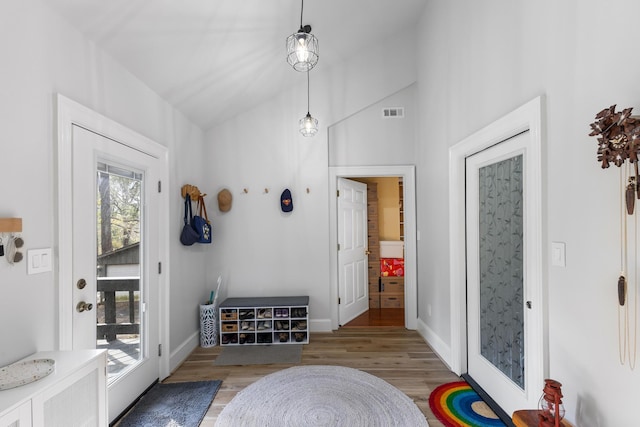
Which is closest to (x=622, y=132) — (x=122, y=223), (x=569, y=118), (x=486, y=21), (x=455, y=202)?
(x=569, y=118)

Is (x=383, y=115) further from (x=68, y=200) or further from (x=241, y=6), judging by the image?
(x=68, y=200)

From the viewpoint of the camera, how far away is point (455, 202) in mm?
2801

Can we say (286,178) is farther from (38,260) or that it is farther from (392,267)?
(38,260)

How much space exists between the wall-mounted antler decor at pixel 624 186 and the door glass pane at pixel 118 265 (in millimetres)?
2627

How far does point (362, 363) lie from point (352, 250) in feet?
5.23

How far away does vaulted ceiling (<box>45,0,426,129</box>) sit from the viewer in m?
1.95

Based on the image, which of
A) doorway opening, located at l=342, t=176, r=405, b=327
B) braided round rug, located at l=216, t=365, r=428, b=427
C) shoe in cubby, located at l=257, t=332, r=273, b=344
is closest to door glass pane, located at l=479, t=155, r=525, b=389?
braided round rug, located at l=216, t=365, r=428, b=427

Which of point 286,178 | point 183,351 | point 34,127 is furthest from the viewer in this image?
point 286,178

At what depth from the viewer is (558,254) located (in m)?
1.60

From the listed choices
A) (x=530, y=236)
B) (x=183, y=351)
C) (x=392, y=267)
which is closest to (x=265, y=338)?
(x=183, y=351)

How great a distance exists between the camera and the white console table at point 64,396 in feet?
3.77

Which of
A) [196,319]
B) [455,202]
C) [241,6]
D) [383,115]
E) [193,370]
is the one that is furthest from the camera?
[383,115]

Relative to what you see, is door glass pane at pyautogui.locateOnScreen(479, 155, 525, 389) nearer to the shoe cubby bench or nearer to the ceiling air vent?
the ceiling air vent

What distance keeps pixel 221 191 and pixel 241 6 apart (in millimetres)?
2056
